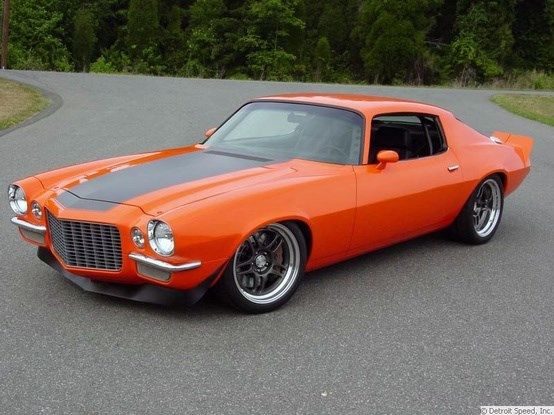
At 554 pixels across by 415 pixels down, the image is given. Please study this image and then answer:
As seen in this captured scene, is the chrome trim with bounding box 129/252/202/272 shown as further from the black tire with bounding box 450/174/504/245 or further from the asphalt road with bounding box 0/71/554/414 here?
the black tire with bounding box 450/174/504/245

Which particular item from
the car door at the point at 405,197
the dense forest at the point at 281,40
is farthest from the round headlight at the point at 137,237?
the dense forest at the point at 281,40

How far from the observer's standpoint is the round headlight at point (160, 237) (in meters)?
3.71

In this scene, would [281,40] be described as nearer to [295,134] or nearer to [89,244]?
[295,134]

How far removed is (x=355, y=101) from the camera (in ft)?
17.3

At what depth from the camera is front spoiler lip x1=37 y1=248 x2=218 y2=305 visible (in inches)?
151

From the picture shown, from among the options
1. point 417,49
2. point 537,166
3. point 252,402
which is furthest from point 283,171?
point 417,49

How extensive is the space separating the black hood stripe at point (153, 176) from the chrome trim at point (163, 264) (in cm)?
40

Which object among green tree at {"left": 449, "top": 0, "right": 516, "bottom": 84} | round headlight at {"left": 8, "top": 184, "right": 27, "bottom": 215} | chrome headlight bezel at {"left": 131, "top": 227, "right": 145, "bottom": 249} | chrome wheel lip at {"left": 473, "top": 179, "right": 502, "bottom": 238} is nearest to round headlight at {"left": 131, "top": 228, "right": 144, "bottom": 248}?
chrome headlight bezel at {"left": 131, "top": 227, "right": 145, "bottom": 249}

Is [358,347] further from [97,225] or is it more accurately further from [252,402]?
[97,225]

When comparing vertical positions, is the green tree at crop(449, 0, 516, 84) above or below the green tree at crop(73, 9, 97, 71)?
above

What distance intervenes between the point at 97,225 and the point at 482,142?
360 cm

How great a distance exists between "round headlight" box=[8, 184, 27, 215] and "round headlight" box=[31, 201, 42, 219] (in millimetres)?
115

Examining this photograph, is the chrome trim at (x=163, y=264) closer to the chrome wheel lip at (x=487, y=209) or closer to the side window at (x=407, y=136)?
the side window at (x=407, y=136)

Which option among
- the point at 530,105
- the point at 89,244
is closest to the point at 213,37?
the point at 530,105
